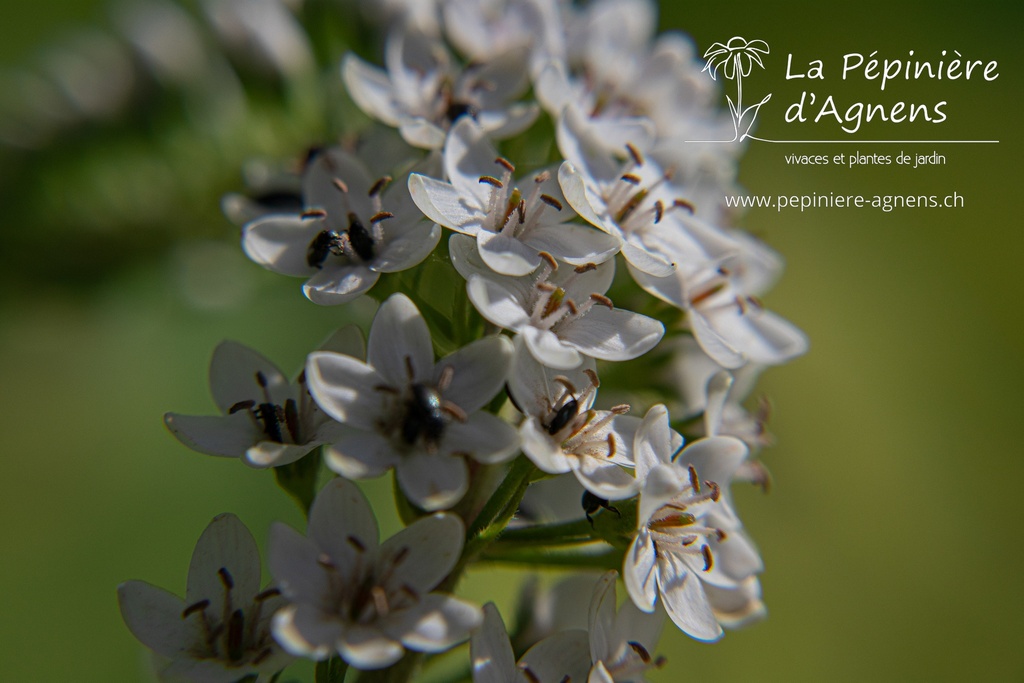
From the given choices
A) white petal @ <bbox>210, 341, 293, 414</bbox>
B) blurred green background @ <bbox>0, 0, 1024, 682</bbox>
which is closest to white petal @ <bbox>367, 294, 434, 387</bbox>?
white petal @ <bbox>210, 341, 293, 414</bbox>

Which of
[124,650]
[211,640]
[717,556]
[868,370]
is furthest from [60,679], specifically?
[868,370]

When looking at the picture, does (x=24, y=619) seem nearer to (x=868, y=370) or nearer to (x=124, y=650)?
(x=124, y=650)

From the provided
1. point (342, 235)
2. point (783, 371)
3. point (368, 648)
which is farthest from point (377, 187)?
point (783, 371)

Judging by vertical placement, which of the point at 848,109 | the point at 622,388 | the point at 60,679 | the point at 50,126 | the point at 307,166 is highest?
the point at 848,109

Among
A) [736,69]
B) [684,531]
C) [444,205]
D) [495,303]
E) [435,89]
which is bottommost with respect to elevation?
[684,531]

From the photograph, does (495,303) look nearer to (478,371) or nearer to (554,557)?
(478,371)

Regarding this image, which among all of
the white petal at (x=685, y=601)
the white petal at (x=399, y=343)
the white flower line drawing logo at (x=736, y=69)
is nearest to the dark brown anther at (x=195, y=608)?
the white petal at (x=399, y=343)
